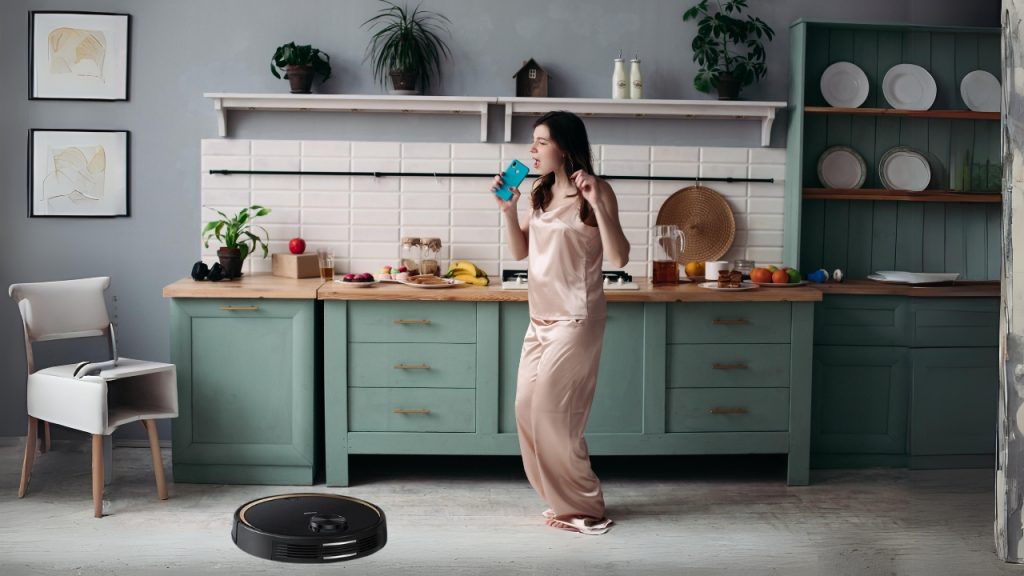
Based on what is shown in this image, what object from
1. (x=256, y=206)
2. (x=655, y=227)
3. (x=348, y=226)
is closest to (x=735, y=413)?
(x=655, y=227)

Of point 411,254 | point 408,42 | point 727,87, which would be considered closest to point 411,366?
point 411,254

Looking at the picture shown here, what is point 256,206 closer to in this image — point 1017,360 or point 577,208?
point 577,208

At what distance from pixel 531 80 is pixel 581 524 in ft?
7.11

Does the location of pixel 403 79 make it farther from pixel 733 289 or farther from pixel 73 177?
pixel 733 289

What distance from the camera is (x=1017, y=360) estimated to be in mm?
3602

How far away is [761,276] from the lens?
464cm

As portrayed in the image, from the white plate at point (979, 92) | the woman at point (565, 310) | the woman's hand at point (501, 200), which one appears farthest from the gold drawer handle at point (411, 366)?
the white plate at point (979, 92)

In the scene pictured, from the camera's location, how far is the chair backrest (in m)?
4.28

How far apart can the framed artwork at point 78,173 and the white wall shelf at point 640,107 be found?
1883 millimetres

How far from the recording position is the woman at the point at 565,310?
383cm

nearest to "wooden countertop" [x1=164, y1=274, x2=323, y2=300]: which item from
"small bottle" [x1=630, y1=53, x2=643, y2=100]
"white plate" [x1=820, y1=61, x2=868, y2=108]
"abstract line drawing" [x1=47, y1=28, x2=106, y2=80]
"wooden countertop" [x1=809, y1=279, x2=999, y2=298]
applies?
"abstract line drawing" [x1=47, y1=28, x2=106, y2=80]

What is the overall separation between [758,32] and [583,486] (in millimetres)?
2448

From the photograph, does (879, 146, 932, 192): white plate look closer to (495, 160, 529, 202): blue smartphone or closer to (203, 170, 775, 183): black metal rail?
(203, 170, 775, 183): black metal rail

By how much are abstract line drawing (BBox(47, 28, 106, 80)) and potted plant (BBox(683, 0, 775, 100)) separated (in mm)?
2845
